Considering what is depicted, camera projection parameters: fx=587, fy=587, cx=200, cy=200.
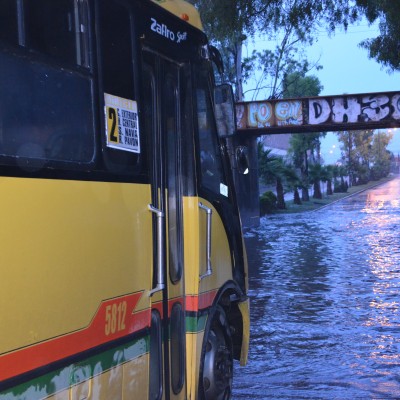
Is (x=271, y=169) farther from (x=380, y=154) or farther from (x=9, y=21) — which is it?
(x=380, y=154)

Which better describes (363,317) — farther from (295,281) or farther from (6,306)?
(6,306)

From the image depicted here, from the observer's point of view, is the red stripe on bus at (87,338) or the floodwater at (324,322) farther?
the floodwater at (324,322)

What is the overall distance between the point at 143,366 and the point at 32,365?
3.28ft

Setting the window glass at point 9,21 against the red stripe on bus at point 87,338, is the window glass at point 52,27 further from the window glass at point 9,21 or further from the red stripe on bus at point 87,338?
the red stripe on bus at point 87,338

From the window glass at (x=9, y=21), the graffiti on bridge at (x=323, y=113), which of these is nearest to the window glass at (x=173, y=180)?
the window glass at (x=9, y=21)

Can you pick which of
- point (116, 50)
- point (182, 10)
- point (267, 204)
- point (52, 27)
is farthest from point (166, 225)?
point (267, 204)

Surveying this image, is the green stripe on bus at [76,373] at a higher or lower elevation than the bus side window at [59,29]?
lower

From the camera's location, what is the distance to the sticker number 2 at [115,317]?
2.96 meters

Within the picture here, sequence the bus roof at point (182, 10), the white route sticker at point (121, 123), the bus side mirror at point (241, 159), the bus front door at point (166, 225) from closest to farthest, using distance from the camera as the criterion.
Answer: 1. the white route sticker at point (121, 123)
2. the bus front door at point (166, 225)
3. the bus roof at point (182, 10)
4. the bus side mirror at point (241, 159)

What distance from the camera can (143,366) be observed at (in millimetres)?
3326

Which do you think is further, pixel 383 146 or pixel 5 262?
pixel 383 146

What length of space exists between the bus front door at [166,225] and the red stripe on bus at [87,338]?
270 millimetres

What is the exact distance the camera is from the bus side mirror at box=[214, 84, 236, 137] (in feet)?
15.0

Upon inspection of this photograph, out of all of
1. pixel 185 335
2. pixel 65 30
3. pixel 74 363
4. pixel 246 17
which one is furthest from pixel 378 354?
pixel 246 17
